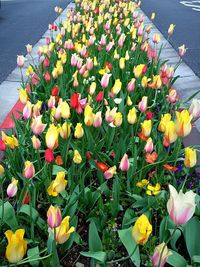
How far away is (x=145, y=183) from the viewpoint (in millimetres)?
1909

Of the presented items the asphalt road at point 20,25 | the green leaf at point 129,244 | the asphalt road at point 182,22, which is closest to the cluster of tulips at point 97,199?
the green leaf at point 129,244

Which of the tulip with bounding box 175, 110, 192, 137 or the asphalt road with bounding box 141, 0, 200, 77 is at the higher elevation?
the tulip with bounding box 175, 110, 192, 137

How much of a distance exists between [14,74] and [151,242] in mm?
3312

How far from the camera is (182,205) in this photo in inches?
42.4

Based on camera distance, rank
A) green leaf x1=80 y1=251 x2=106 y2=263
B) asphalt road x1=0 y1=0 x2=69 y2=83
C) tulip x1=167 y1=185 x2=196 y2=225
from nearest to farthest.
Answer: tulip x1=167 y1=185 x2=196 y2=225 < green leaf x1=80 y1=251 x2=106 y2=263 < asphalt road x1=0 y1=0 x2=69 y2=83

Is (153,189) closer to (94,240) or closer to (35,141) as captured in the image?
(94,240)

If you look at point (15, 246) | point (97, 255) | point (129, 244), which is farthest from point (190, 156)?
point (15, 246)

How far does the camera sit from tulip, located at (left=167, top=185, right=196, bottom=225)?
107 centimetres

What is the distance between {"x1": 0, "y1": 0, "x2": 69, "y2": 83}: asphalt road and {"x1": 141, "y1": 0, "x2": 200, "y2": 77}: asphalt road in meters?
2.41

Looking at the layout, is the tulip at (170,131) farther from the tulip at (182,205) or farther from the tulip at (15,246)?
the tulip at (15,246)

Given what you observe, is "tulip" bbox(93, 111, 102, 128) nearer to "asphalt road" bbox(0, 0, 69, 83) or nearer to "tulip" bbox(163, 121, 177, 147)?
"tulip" bbox(163, 121, 177, 147)

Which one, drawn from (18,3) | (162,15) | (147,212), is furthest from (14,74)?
(18,3)

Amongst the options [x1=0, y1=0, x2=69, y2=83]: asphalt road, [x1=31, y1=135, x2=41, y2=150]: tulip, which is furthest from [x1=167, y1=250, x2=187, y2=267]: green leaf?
[x1=0, y1=0, x2=69, y2=83]: asphalt road

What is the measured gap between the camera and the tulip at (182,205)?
3.50ft
